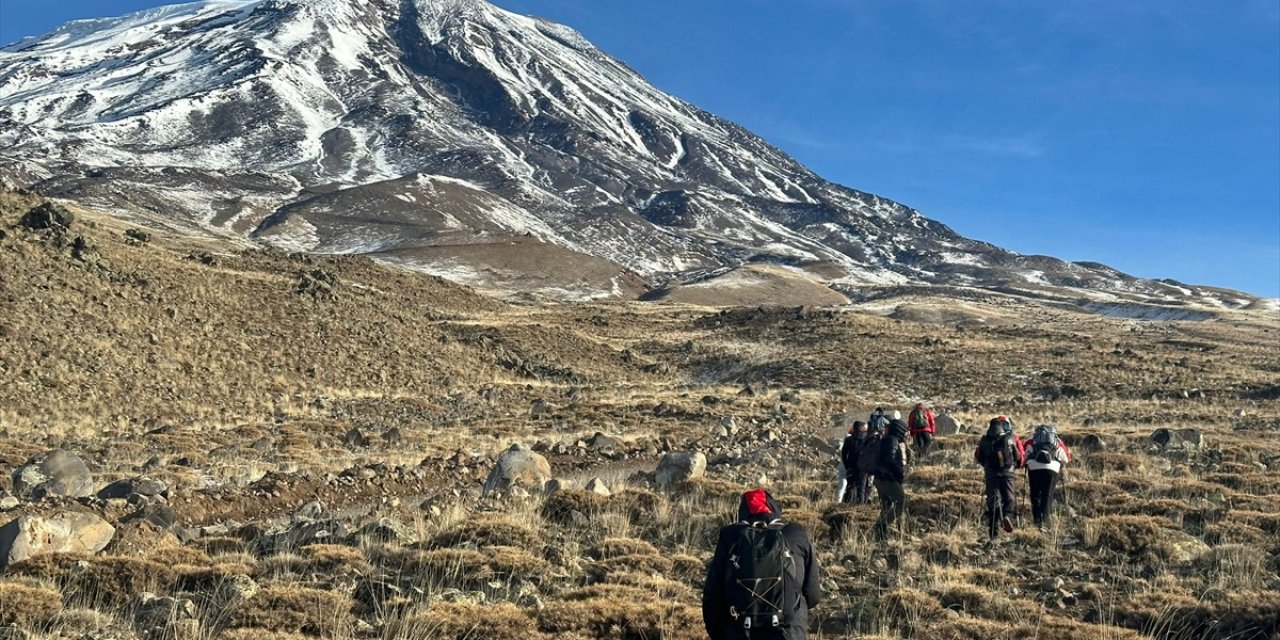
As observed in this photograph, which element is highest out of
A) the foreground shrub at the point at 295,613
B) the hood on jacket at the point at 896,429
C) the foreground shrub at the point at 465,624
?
the hood on jacket at the point at 896,429

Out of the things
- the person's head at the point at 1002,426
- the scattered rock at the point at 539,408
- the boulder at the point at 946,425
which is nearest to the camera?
the person's head at the point at 1002,426

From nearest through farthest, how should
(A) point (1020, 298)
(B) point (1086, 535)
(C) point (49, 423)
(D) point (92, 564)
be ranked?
1. (D) point (92, 564)
2. (B) point (1086, 535)
3. (C) point (49, 423)
4. (A) point (1020, 298)

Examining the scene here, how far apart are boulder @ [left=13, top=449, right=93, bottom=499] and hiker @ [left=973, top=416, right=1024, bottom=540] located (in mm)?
13545

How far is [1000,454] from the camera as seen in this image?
11555 mm

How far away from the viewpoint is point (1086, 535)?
35.2 ft

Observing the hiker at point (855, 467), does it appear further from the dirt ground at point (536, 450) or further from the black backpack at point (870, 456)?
the dirt ground at point (536, 450)

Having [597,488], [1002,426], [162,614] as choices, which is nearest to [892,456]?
[1002,426]

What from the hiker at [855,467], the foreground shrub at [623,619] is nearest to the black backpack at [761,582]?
the foreground shrub at [623,619]

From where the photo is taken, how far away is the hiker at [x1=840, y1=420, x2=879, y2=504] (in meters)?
13.7

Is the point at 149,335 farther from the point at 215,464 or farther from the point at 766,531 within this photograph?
the point at 766,531

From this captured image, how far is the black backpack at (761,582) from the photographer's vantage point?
543 cm

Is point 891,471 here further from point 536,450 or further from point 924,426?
point 536,450

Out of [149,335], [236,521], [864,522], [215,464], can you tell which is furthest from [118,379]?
[864,522]

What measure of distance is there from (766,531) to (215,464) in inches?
573
